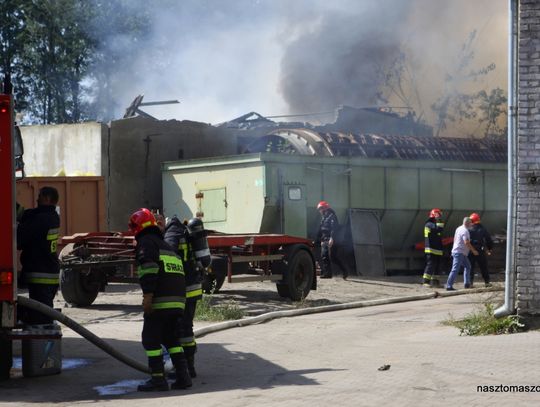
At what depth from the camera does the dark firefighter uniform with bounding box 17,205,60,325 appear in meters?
9.35

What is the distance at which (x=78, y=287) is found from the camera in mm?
14953

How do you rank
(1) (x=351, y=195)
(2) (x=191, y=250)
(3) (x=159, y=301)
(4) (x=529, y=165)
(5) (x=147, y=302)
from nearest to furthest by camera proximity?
(5) (x=147, y=302) < (3) (x=159, y=301) < (2) (x=191, y=250) < (4) (x=529, y=165) < (1) (x=351, y=195)

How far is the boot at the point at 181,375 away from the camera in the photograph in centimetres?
867

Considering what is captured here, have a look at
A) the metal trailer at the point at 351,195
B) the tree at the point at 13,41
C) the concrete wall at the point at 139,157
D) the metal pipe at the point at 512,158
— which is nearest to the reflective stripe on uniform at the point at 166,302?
the metal pipe at the point at 512,158

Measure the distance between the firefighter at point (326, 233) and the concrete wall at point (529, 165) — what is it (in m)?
8.51

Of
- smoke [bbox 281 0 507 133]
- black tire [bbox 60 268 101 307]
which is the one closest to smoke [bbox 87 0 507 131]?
smoke [bbox 281 0 507 133]

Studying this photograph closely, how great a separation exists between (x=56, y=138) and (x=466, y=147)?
1029cm

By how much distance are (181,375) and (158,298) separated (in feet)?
2.36

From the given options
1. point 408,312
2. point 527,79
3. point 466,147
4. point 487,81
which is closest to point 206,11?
point 466,147

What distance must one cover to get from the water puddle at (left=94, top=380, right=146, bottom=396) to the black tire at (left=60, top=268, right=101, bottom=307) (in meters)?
5.78

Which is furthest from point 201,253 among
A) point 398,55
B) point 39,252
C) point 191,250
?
point 398,55

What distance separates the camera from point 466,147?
2544cm

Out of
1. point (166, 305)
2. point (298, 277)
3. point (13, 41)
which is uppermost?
point (13, 41)

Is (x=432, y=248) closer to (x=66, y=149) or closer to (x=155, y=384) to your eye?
(x=66, y=149)
